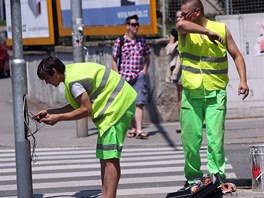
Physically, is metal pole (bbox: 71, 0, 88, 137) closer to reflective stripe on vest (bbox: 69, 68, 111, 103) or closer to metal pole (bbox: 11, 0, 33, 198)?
metal pole (bbox: 11, 0, 33, 198)

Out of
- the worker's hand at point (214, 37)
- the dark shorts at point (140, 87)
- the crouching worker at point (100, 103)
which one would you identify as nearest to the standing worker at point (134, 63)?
the dark shorts at point (140, 87)

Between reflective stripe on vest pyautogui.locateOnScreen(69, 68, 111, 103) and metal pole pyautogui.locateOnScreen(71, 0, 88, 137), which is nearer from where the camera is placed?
reflective stripe on vest pyautogui.locateOnScreen(69, 68, 111, 103)

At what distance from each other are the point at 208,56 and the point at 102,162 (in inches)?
56.4

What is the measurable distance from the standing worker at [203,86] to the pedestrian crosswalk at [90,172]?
0.98 m

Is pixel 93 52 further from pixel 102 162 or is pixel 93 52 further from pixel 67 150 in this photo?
pixel 102 162

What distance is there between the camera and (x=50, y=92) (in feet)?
61.9

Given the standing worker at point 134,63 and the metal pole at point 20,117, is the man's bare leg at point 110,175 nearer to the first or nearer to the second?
the metal pole at point 20,117

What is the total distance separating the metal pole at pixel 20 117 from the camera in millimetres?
7770

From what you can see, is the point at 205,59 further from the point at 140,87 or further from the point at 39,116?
the point at 140,87

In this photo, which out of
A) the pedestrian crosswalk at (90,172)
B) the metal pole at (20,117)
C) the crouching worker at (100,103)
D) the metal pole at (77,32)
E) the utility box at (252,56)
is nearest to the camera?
the crouching worker at (100,103)

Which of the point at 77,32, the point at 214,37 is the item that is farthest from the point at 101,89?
the point at 77,32

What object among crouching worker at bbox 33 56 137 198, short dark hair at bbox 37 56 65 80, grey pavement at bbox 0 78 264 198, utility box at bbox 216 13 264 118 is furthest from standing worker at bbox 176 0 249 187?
utility box at bbox 216 13 264 118

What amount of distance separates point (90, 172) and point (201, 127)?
2872 mm

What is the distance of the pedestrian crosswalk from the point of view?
30.5 feet
